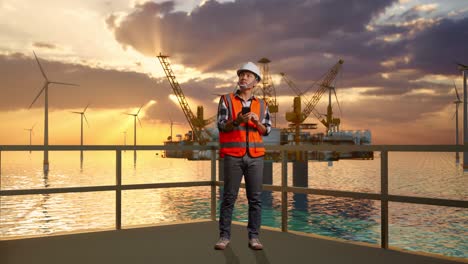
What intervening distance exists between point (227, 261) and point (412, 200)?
2.22m

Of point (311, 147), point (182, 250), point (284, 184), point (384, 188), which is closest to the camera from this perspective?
point (182, 250)

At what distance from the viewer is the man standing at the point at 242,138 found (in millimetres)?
6359

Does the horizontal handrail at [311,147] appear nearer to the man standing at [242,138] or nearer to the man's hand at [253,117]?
the man standing at [242,138]

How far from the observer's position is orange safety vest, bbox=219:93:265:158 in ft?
20.9

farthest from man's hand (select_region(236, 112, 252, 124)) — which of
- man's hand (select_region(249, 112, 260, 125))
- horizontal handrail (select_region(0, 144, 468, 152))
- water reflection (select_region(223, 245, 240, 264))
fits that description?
water reflection (select_region(223, 245, 240, 264))

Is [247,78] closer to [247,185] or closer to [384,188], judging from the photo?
[247,185]

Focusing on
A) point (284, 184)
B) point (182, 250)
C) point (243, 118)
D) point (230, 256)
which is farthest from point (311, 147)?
point (182, 250)

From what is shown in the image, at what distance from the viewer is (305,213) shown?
55125 millimetres

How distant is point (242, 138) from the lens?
20.9 ft

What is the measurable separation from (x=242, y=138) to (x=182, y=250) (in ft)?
5.01

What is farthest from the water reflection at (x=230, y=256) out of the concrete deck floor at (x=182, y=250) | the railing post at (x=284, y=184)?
the railing post at (x=284, y=184)

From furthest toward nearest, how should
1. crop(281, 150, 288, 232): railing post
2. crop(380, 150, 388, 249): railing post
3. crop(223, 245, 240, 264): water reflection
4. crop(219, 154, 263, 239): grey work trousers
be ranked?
crop(281, 150, 288, 232): railing post → crop(380, 150, 388, 249): railing post → crop(219, 154, 263, 239): grey work trousers → crop(223, 245, 240, 264): water reflection

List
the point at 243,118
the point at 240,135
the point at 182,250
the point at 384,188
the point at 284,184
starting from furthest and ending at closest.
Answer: the point at 284,184
the point at 384,188
the point at 182,250
the point at 240,135
the point at 243,118

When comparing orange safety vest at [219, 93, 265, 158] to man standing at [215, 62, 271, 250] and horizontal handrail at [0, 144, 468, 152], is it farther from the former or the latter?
horizontal handrail at [0, 144, 468, 152]
